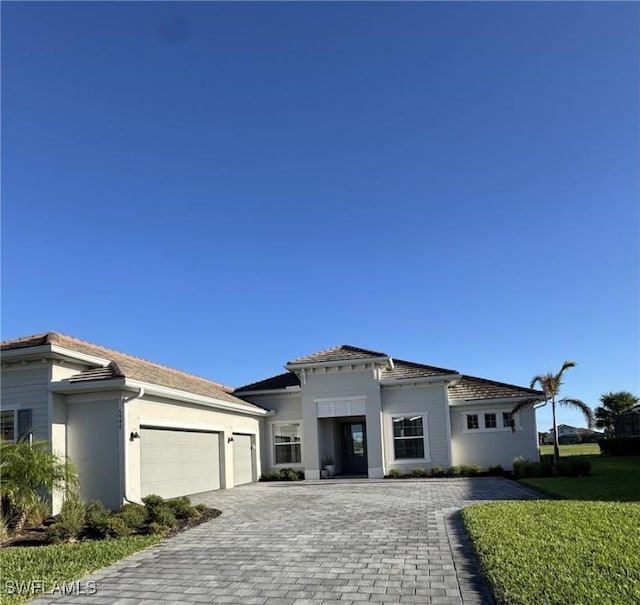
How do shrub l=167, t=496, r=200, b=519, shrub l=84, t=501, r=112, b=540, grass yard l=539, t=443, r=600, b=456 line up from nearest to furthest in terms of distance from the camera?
1. shrub l=84, t=501, r=112, b=540
2. shrub l=167, t=496, r=200, b=519
3. grass yard l=539, t=443, r=600, b=456

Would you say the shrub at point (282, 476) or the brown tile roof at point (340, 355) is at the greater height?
the brown tile roof at point (340, 355)

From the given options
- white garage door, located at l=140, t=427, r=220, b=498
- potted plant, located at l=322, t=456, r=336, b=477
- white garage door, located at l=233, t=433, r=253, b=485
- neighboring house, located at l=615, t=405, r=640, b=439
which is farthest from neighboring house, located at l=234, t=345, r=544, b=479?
neighboring house, located at l=615, t=405, r=640, b=439

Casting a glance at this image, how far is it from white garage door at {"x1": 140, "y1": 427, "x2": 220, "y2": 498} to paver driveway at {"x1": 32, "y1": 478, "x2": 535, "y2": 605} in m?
2.44

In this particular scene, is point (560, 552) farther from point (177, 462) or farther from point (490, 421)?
point (490, 421)

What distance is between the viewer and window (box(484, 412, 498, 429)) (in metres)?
22.6

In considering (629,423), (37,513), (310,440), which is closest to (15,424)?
(37,513)

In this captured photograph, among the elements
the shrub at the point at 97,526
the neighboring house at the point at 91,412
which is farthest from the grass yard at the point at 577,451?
the shrub at the point at 97,526

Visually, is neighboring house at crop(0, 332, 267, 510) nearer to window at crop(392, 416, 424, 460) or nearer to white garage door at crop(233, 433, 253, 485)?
white garage door at crop(233, 433, 253, 485)

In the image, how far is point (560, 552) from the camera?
7.16m

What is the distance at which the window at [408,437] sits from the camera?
73.8 feet

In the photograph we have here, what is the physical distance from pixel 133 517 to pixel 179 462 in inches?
213

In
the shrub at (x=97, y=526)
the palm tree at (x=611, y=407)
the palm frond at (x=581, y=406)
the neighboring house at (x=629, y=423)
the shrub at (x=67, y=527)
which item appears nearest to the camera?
the shrub at (x=67, y=527)

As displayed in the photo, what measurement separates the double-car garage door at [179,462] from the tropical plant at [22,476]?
286cm

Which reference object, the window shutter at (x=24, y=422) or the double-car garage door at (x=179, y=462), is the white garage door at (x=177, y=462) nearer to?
the double-car garage door at (x=179, y=462)
